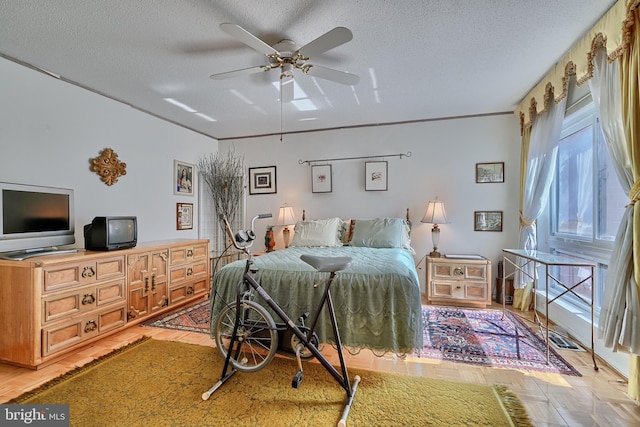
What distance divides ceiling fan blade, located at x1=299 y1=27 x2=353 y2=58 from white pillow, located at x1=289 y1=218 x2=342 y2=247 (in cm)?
229

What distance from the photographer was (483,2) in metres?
1.79

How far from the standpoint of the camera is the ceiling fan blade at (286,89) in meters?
2.84

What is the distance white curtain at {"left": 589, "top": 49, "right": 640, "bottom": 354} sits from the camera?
5.31 ft

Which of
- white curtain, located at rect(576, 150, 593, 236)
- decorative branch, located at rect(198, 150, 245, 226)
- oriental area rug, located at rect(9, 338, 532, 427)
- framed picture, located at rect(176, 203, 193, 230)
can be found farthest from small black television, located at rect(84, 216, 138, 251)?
white curtain, located at rect(576, 150, 593, 236)

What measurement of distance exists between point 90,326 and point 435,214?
394 cm

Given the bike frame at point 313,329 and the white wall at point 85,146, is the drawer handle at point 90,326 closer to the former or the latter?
the white wall at point 85,146

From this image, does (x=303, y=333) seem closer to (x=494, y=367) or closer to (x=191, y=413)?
(x=191, y=413)

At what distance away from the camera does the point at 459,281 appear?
348cm

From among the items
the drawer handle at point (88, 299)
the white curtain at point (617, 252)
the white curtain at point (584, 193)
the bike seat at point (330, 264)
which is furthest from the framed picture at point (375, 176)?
the drawer handle at point (88, 299)

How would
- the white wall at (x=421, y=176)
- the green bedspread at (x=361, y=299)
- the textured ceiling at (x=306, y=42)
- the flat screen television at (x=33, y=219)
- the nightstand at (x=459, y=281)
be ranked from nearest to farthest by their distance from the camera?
the textured ceiling at (x=306, y=42) < the green bedspread at (x=361, y=299) < the flat screen television at (x=33, y=219) < the nightstand at (x=459, y=281) < the white wall at (x=421, y=176)

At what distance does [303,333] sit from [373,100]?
2.76 m

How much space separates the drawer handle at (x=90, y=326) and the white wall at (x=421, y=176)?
2.59 meters

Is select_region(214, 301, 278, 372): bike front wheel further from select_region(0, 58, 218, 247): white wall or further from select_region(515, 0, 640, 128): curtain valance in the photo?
select_region(515, 0, 640, 128): curtain valance

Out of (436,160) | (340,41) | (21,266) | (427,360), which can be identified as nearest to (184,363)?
(21,266)
